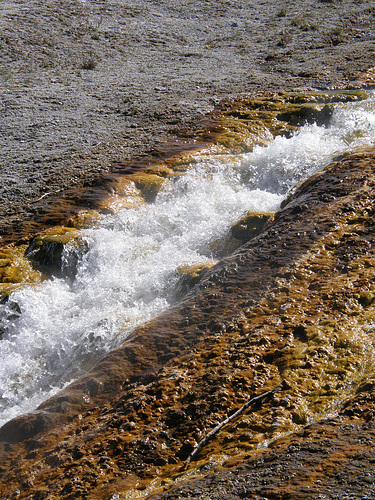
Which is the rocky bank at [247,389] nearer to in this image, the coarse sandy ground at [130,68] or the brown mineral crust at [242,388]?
the brown mineral crust at [242,388]

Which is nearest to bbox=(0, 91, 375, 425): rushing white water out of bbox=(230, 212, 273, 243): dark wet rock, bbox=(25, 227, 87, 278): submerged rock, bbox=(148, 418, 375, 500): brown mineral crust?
bbox=(25, 227, 87, 278): submerged rock

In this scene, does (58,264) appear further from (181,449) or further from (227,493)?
(227,493)

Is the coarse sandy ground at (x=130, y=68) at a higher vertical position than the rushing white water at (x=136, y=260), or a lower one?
higher

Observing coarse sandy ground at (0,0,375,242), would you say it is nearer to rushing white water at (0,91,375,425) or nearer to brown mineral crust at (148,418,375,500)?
Answer: rushing white water at (0,91,375,425)

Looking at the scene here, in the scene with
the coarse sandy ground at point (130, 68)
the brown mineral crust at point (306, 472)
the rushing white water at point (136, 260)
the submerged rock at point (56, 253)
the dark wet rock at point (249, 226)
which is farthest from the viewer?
the coarse sandy ground at point (130, 68)

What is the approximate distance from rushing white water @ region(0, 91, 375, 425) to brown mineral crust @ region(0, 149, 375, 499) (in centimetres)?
107

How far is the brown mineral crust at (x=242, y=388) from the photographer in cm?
224

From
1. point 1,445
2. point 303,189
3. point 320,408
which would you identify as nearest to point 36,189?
point 303,189

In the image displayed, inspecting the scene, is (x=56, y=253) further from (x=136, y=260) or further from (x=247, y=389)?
(x=247, y=389)

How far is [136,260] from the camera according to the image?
18.4 ft

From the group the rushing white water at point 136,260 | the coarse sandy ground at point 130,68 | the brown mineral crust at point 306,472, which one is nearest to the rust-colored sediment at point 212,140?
the coarse sandy ground at point 130,68

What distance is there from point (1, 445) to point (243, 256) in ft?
6.80

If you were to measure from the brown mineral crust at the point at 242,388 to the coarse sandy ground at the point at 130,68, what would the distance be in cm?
360

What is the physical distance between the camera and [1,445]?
10.7 feet
